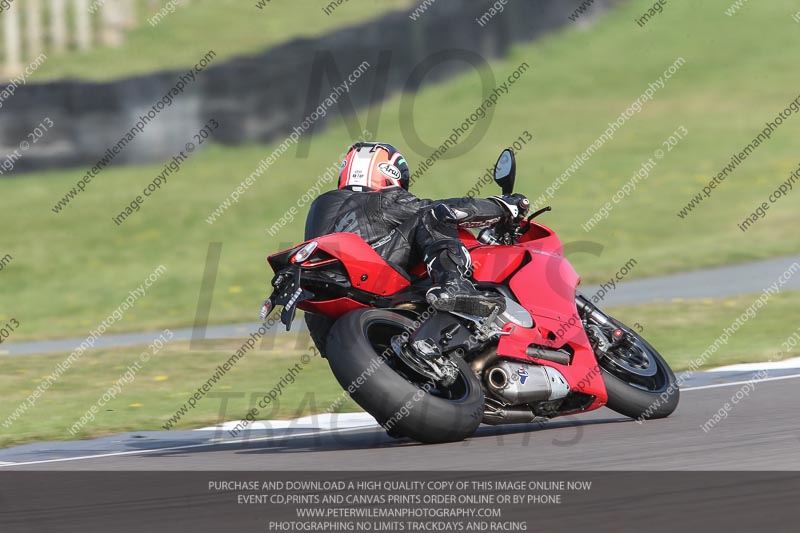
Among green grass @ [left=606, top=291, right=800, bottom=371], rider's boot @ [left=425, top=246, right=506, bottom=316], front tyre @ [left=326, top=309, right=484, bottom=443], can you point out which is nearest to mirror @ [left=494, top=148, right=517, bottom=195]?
rider's boot @ [left=425, top=246, right=506, bottom=316]

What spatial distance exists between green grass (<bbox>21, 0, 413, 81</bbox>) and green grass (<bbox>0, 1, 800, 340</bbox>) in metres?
3.90

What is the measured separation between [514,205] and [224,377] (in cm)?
477

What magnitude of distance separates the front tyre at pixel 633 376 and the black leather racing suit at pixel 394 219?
45.5 inches

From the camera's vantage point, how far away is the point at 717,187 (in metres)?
21.8

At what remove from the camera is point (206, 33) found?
30.3 metres

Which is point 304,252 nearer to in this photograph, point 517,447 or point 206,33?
point 517,447

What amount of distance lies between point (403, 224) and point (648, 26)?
81.8 ft

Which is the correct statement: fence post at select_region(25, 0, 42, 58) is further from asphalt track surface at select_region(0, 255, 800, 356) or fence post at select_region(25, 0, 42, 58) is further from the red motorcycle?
the red motorcycle

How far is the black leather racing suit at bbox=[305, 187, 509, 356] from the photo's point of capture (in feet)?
24.6

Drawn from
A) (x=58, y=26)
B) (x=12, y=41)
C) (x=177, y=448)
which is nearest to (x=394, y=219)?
(x=177, y=448)

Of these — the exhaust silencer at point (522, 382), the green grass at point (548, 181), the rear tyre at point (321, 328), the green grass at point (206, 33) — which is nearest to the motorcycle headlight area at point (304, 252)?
the rear tyre at point (321, 328)

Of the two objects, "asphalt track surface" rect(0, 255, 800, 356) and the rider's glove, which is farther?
"asphalt track surface" rect(0, 255, 800, 356)

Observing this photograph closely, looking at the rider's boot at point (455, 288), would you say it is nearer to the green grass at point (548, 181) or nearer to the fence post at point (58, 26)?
the green grass at point (548, 181)
